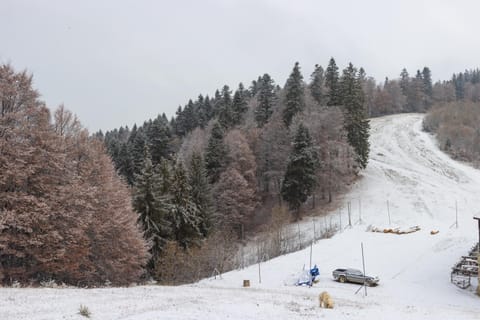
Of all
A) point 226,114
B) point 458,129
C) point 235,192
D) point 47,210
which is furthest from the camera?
point 458,129

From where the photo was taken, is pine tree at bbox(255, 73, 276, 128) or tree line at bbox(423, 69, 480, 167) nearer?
pine tree at bbox(255, 73, 276, 128)

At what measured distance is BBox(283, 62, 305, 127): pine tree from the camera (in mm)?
58062

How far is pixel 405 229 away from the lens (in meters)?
43.1

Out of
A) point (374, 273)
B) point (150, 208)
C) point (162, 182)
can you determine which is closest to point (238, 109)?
point (162, 182)

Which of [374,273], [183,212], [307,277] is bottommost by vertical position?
[374,273]

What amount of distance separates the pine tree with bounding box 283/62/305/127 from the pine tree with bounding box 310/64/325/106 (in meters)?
6.74

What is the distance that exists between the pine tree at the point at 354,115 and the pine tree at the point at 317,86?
19.8 ft

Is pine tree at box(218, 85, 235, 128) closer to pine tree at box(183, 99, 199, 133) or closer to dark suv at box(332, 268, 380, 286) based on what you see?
pine tree at box(183, 99, 199, 133)

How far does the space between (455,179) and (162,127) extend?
47818 mm

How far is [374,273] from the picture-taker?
30.3 meters

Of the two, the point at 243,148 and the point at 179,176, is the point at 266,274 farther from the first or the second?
the point at 243,148

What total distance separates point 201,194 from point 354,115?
26.1m

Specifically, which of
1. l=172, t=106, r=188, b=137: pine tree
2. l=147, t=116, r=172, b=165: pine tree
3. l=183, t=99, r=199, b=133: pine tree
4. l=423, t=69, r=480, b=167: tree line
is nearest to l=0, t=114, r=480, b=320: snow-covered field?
l=423, t=69, r=480, b=167: tree line

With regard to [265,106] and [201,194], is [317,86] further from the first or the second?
[201,194]
